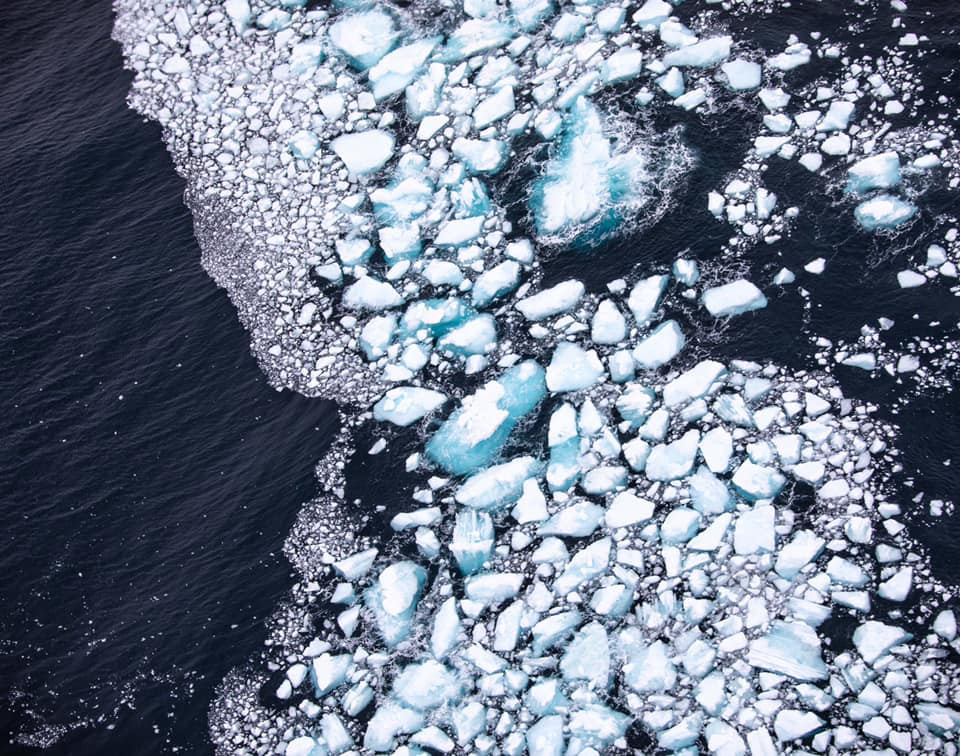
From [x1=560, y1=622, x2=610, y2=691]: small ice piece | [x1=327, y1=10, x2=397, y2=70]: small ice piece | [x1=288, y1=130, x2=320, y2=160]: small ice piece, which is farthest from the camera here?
[x1=327, y1=10, x2=397, y2=70]: small ice piece

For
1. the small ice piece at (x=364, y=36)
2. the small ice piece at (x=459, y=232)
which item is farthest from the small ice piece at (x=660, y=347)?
the small ice piece at (x=364, y=36)

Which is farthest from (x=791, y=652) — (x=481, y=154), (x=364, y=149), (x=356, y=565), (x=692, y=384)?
(x=364, y=149)

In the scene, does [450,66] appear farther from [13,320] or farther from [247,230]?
[13,320]

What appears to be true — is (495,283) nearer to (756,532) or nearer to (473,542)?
(473,542)

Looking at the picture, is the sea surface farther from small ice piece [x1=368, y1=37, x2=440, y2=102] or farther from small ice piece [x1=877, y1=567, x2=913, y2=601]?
small ice piece [x1=368, y1=37, x2=440, y2=102]

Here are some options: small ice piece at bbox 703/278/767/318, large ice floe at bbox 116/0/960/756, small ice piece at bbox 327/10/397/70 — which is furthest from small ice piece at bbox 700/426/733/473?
small ice piece at bbox 327/10/397/70

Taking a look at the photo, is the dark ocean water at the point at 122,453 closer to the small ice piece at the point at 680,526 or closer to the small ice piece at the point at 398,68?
the small ice piece at the point at 398,68

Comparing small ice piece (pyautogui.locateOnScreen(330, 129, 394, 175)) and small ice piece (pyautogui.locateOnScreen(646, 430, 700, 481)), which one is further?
small ice piece (pyautogui.locateOnScreen(330, 129, 394, 175))
